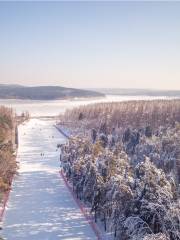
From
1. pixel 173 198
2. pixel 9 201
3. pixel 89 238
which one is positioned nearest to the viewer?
pixel 173 198

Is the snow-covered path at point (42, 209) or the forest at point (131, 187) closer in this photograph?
the forest at point (131, 187)

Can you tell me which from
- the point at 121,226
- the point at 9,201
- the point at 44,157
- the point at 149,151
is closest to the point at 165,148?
the point at 149,151

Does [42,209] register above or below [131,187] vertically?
below

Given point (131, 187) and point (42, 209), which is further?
point (42, 209)

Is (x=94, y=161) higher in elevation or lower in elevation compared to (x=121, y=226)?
higher

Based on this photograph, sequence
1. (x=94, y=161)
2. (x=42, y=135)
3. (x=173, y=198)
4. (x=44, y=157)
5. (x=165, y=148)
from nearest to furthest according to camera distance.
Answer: (x=173, y=198) < (x=94, y=161) < (x=165, y=148) < (x=44, y=157) < (x=42, y=135)

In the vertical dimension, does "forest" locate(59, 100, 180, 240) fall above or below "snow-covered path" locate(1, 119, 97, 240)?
above

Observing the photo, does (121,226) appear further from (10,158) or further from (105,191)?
(10,158)

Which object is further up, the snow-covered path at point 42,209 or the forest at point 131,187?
the forest at point 131,187
